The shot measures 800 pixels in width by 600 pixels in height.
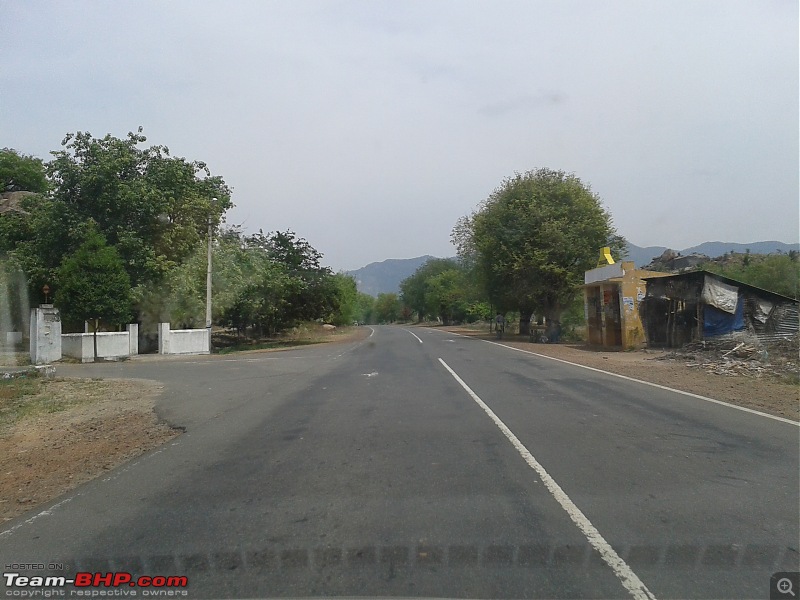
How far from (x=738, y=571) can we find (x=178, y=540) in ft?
14.3

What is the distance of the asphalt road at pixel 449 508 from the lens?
189 inches

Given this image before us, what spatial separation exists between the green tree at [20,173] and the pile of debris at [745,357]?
48.5 metres

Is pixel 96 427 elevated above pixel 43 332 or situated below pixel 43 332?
below

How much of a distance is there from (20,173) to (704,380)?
5390 centimetres

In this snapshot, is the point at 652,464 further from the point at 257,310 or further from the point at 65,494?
the point at 257,310

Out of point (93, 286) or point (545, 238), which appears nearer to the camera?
point (93, 286)

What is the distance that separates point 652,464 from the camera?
7824 mm

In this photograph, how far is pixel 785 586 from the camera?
4.64 meters

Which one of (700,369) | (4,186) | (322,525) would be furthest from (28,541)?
(4,186)

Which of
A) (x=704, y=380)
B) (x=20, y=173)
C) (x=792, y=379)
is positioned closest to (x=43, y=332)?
(x=704, y=380)

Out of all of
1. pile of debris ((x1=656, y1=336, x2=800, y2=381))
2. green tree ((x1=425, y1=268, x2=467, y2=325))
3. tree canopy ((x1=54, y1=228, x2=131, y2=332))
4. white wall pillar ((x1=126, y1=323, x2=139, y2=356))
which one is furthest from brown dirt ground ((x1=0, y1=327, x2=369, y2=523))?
green tree ((x1=425, y1=268, x2=467, y2=325))
